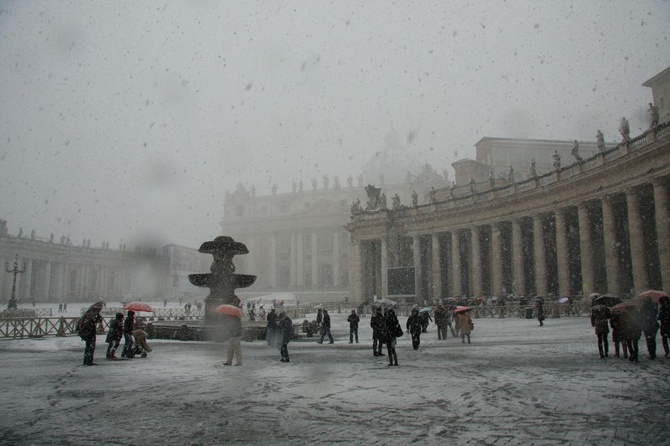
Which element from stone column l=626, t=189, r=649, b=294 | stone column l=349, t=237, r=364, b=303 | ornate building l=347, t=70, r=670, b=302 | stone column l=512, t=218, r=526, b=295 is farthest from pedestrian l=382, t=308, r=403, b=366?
stone column l=349, t=237, r=364, b=303

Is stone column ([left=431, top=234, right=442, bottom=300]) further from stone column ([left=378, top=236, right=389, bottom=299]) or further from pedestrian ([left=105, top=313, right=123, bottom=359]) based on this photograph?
pedestrian ([left=105, top=313, right=123, bottom=359])

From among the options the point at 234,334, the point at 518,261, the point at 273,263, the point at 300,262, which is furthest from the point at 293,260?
the point at 234,334

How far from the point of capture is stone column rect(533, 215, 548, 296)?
3512 centimetres

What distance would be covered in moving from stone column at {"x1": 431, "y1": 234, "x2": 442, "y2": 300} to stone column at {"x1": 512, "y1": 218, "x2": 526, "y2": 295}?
7.91m

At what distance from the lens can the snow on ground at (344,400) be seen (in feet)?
20.5

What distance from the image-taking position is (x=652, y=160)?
25906 mm

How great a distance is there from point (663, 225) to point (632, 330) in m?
17.6

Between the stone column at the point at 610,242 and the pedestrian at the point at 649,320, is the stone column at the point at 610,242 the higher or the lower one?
the higher one

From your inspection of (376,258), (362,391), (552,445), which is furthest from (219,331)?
(376,258)

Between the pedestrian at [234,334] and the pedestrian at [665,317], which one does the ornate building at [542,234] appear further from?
the pedestrian at [234,334]

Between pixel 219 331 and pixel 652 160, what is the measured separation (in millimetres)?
24616

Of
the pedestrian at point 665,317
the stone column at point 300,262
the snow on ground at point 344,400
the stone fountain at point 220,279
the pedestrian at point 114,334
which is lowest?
the snow on ground at point 344,400

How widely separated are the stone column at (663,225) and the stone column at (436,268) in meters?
20.3

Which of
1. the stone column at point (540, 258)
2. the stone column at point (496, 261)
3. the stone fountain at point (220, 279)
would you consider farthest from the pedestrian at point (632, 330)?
the stone column at point (496, 261)
